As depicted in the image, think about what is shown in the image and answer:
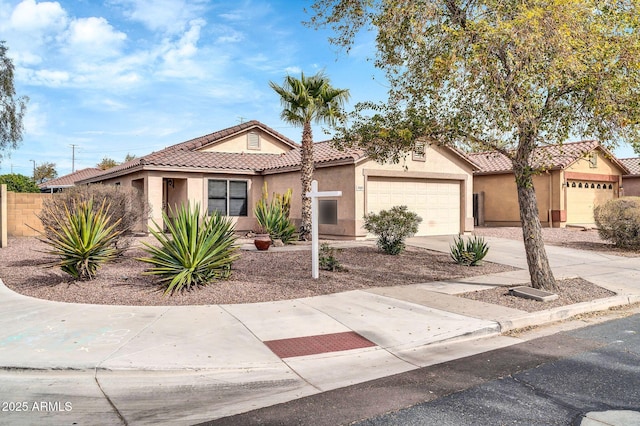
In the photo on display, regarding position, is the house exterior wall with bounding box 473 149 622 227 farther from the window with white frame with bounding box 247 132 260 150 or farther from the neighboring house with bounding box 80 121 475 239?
the window with white frame with bounding box 247 132 260 150

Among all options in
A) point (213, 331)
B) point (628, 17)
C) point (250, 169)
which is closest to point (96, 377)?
point (213, 331)

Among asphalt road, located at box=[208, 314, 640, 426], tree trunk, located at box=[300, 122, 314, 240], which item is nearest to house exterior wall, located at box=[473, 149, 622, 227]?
tree trunk, located at box=[300, 122, 314, 240]

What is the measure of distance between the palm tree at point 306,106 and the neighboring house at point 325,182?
1.37 meters

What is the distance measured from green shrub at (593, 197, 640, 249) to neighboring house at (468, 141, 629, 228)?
7.10 meters

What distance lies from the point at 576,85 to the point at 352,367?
6.27 meters

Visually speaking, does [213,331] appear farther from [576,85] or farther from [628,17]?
[628,17]

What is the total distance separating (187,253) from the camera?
9.12 metres

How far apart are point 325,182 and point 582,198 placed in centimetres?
1612

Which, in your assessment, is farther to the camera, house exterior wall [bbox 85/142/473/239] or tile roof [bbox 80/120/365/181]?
tile roof [bbox 80/120/365/181]

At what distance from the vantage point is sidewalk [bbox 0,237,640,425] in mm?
4646

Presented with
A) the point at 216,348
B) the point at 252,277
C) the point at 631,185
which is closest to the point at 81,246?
the point at 252,277

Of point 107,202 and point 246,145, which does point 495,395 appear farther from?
point 246,145

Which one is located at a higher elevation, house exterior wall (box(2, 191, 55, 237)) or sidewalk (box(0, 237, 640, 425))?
house exterior wall (box(2, 191, 55, 237))

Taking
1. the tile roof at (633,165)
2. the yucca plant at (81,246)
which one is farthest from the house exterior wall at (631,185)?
the yucca plant at (81,246)
